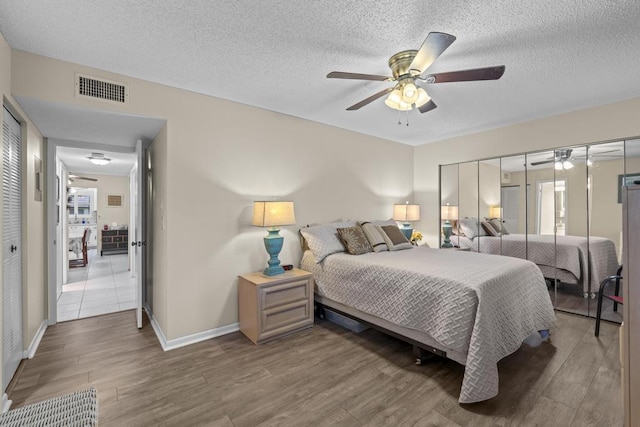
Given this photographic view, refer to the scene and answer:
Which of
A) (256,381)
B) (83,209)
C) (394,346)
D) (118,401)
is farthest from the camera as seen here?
(83,209)

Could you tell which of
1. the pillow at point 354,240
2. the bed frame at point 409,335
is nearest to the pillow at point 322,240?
the pillow at point 354,240

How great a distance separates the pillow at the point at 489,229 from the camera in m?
4.12

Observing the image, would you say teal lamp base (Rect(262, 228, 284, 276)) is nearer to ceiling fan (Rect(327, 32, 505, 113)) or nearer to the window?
ceiling fan (Rect(327, 32, 505, 113))

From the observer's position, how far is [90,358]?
254 centimetres

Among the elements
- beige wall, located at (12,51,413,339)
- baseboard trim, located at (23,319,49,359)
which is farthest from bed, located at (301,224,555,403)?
baseboard trim, located at (23,319,49,359)

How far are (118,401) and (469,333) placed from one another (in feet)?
8.04

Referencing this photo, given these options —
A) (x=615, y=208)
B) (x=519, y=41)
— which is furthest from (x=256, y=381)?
(x=615, y=208)

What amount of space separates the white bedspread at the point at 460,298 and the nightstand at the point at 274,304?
30cm

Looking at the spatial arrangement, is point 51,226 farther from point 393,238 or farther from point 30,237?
point 393,238

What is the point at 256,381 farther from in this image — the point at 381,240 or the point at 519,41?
the point at 519,41

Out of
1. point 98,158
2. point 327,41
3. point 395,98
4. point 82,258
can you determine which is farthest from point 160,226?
point 82,258

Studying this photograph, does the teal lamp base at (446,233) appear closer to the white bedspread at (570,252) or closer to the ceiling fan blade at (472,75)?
the white bedspread at (570,252)

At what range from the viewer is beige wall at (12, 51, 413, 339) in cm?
257

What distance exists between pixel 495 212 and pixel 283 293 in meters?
3.17
